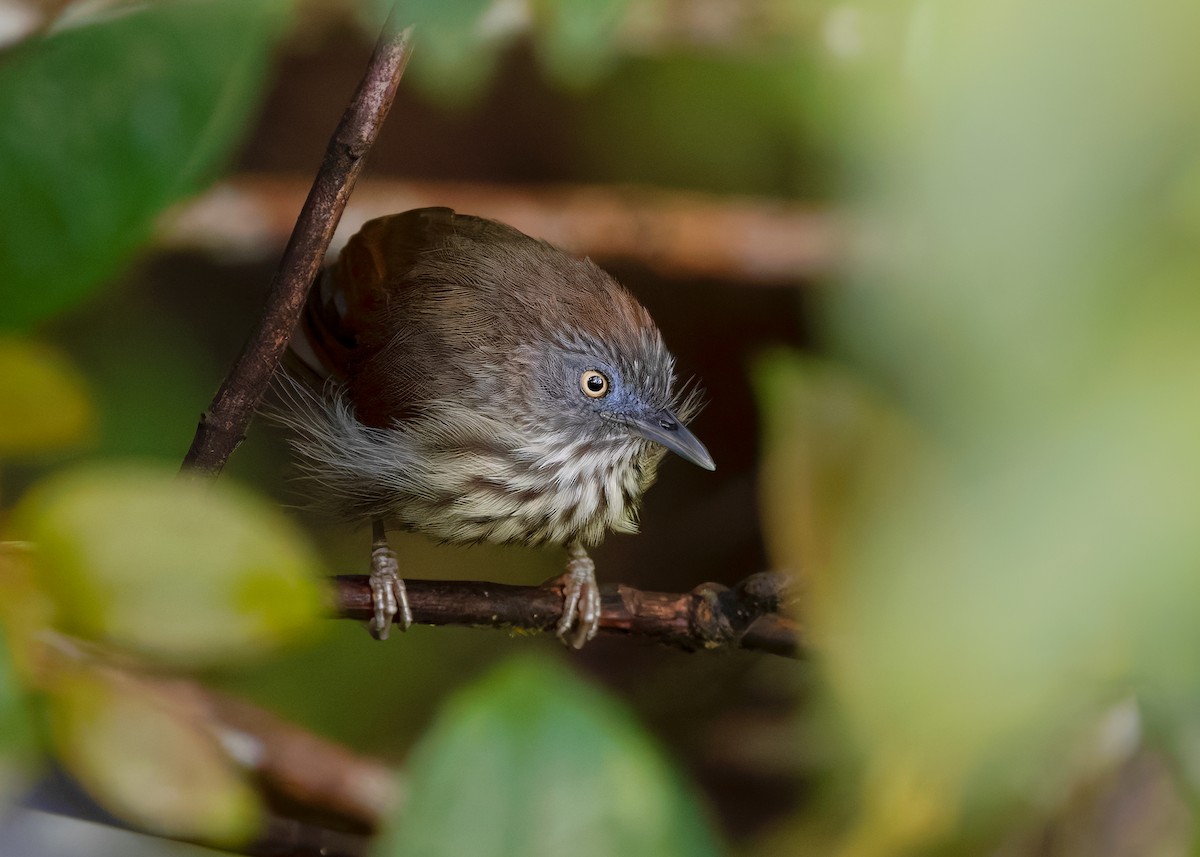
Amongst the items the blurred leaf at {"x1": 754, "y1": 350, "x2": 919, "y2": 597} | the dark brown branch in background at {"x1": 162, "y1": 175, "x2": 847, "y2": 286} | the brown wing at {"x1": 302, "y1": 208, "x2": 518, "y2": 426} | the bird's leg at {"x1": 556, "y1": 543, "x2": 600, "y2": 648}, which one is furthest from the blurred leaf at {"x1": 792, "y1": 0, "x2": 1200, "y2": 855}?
the dark brown branch in background at {"x1": 162, "y1": 175, "x2": 847, "y2": 286}

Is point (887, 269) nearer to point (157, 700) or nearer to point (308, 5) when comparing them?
point (157, 700)

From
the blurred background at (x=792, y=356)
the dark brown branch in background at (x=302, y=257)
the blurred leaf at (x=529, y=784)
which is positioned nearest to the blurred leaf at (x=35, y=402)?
the blurred background at (x=792, y=356)

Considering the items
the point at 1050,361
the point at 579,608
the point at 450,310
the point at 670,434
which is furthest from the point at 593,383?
the point at 1050,361

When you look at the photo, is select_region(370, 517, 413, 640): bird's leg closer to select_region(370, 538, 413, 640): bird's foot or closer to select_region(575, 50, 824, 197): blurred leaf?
select_region(370, 538, 413, 640): bird's foot

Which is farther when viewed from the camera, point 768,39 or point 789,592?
point 768,39

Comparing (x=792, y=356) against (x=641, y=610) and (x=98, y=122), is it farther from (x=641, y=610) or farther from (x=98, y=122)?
(x=98, y=122)

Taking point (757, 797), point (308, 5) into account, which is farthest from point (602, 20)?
point (757, 797)
